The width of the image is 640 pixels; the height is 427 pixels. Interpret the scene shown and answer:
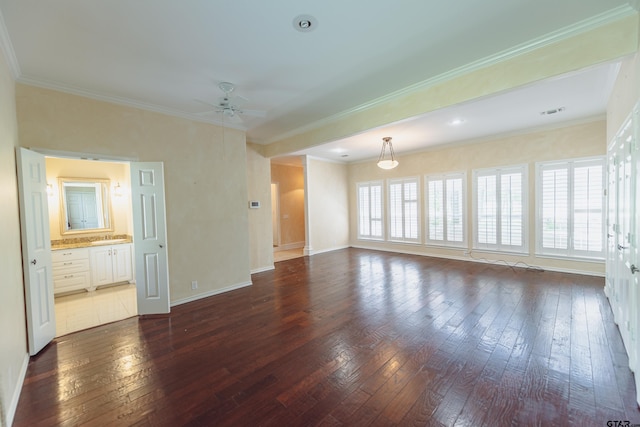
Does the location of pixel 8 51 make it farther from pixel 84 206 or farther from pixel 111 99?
pixel 84 206

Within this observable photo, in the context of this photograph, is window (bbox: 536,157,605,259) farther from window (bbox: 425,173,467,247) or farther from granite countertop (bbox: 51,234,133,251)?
granite countertop (bbox: 51,234,133,251)

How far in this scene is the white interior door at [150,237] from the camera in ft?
12.0

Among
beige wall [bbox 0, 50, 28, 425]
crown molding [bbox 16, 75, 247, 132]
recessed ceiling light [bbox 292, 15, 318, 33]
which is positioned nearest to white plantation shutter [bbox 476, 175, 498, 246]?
recessed ceiling light [bbox 292, 15, 318, 33]

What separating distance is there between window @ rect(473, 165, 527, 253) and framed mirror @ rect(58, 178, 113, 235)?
8139mm

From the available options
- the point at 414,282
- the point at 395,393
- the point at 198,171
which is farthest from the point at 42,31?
the point at 414,282

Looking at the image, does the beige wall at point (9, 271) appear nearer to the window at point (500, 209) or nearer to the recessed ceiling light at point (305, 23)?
the recessed ceiling light at point (305, 23)

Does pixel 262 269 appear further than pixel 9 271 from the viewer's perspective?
Yes

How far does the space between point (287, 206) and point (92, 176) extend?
17.6 feet

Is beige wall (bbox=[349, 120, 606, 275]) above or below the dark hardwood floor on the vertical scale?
above

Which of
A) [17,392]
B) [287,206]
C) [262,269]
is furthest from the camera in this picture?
[287,206]

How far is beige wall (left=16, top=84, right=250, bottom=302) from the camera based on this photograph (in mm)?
3104

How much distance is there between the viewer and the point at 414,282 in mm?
4832

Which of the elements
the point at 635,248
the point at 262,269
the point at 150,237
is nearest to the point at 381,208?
the point at 262,269

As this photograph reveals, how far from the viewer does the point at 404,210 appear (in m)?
7.59
